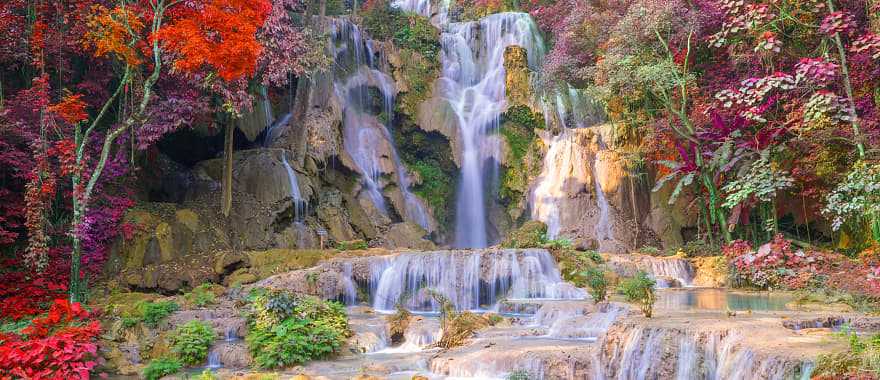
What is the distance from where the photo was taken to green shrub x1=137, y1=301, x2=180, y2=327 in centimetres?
1027

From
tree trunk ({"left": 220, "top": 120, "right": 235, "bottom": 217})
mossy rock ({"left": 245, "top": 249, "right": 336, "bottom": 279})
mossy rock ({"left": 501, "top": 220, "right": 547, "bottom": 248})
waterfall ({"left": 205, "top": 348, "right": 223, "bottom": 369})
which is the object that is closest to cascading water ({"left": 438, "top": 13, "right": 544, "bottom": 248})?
mossy rock ({"left": 501, "top": 220, "right": 547, "bottom": 248})

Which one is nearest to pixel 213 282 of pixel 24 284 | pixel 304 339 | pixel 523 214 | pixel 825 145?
pixel 24 284

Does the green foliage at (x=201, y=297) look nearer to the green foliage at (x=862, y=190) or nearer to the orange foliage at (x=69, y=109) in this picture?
the orange foliage at (x=69, y=109)

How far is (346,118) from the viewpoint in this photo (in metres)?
22.2

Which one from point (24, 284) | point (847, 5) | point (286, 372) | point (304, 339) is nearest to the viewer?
point (286, 372)

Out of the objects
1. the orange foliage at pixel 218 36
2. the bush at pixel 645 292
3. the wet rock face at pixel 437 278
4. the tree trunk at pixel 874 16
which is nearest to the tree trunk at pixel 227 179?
the orange foliage at pixel 218 36

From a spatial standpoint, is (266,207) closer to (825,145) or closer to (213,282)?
(213,282)

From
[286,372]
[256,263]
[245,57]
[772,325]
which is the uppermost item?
[245,57]

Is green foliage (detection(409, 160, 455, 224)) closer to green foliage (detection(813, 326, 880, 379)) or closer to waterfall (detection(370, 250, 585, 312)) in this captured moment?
waterfall (detection(370, 250, 585, 312))

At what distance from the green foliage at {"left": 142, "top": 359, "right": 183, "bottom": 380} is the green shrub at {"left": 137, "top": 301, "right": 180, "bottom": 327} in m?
1.93

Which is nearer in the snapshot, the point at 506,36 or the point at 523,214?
the point at 523,214

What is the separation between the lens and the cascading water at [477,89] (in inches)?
870

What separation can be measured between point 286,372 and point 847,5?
13.8 meters

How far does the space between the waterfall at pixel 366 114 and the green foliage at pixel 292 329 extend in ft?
36.7
